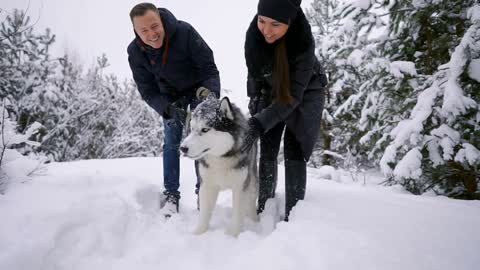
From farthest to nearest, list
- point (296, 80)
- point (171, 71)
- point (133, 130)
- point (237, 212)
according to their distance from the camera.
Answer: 1. point (133, 130)
2. point (171, 71)
3. point (237, 212)
4. point (296, 80)

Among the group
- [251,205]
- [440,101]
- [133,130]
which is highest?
[440,101]

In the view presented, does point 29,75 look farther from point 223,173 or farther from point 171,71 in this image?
point 223,173

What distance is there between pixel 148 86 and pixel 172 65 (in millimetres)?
437

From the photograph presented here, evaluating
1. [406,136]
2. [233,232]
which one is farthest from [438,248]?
[406,136]

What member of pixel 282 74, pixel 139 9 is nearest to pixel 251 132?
pixel 282 74

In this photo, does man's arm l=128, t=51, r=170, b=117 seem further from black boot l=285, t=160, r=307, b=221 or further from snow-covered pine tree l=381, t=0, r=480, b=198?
snow-covered pine tree l=381, t=0, r=480, b=198

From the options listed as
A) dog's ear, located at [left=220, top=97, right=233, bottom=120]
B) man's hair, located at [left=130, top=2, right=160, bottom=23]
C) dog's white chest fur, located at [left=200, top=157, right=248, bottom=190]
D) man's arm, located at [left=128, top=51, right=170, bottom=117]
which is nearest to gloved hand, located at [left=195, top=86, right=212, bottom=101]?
man's arm, located at [left=128, top=51, right=170, bottom=117]

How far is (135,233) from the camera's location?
8.28 ft

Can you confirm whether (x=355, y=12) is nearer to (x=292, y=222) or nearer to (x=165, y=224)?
(x=292, y=222)

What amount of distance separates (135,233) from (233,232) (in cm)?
81

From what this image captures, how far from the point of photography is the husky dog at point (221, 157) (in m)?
2.57

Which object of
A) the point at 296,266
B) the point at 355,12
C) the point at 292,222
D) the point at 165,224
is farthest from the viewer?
the point at 355,12

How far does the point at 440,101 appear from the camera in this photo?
3420mm

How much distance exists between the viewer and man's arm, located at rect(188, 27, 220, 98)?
3.10 metres
